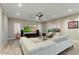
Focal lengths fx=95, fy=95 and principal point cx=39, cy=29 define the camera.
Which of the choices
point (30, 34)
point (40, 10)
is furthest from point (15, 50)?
point (40, 10)

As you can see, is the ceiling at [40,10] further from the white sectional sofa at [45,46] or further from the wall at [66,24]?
the white sectional sofa at [45,46]

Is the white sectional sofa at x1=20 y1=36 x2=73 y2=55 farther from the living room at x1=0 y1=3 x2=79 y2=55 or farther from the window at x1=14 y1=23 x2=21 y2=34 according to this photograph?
the window at x1=14 y1=23 x2=21 y2=34

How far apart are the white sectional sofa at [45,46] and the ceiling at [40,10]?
680 millimetres

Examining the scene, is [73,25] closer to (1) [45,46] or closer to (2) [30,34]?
(1) [45,46]

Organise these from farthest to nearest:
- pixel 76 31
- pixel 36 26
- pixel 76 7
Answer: pixel 76 31 < pixel 36 26 < pixel 76 7

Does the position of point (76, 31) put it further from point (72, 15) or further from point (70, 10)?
point (70, 10)

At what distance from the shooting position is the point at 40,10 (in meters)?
2.71

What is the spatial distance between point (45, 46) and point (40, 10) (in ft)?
3.39

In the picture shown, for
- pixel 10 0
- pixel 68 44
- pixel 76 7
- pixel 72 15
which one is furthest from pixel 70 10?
pixel 10 0

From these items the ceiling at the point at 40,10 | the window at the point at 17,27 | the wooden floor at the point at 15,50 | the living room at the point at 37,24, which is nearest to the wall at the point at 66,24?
the living room at the point at 37,24

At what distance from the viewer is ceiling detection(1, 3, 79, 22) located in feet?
8.41

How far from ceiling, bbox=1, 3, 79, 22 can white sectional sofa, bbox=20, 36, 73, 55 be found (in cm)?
68
